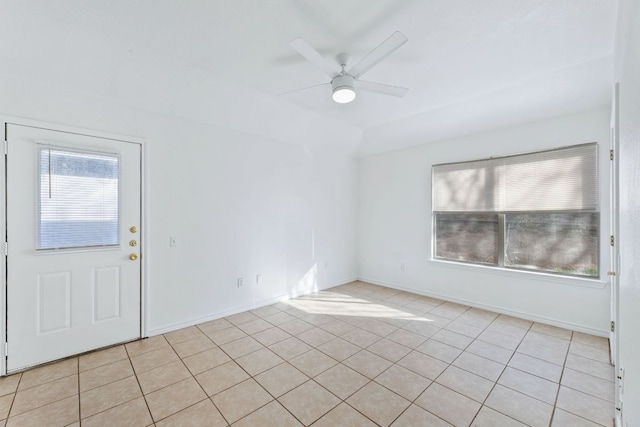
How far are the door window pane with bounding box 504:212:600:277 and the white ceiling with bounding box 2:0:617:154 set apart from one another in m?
1.27

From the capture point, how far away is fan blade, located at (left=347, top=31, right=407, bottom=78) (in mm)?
1901

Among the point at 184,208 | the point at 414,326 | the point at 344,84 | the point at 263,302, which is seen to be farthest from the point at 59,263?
the point at 414,326

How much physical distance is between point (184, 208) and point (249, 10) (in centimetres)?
220

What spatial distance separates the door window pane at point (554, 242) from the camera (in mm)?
3174

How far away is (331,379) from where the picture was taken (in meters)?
2.30

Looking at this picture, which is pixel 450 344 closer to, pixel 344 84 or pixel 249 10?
pixel 344 84

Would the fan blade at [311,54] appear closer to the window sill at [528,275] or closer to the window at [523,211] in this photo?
the window at [523,211]

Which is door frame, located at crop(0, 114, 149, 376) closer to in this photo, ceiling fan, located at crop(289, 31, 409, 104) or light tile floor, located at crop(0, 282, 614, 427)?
light tile floor, located at crop(0, 282, 614, 427)

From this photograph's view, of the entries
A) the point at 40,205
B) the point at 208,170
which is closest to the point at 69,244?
the point at 40,205

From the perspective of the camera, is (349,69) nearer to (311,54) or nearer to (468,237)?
(311,54)

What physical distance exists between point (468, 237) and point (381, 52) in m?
3.14

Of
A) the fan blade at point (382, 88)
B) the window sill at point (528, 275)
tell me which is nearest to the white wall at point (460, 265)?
the window sill at point (528, 275)

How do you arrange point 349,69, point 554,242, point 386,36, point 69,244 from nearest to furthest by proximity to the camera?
1. point 386,36
2. point 349,69
3. point 69,244
4. point 554,242

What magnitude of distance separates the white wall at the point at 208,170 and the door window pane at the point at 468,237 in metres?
1.94
